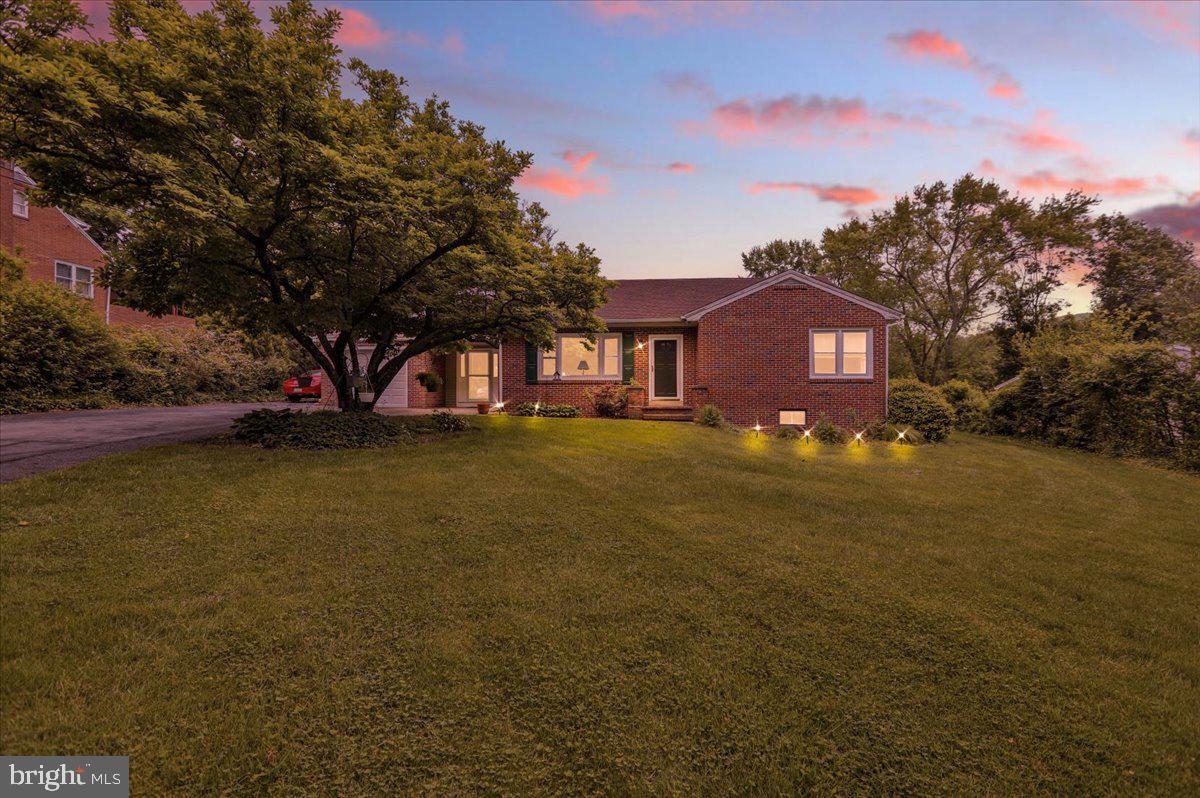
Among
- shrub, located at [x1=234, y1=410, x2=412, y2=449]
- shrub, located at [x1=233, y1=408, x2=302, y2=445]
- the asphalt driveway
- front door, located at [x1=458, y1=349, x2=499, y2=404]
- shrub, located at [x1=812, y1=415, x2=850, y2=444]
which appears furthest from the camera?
front door, located at [x1=458, y1=349, x2=499, y2=404]

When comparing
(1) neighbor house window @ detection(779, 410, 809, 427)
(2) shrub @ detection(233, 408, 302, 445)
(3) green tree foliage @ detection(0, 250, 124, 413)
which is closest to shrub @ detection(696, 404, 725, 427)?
(1) neighbor house window @ detection(779, 410, 809, 427)

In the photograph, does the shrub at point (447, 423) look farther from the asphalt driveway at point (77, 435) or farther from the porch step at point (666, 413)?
the porch step at point (666, 413)

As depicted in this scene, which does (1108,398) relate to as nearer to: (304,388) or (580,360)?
(580,360)

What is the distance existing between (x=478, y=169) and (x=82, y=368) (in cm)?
1669

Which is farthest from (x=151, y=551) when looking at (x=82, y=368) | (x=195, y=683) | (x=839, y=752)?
(x=82, y=368)

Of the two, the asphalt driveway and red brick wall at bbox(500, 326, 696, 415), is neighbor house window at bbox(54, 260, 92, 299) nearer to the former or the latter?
the asphalt driveway

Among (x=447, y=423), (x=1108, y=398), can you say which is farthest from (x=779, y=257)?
(x=447, y=423)

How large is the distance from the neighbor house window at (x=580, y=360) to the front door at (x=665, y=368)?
1.32 m

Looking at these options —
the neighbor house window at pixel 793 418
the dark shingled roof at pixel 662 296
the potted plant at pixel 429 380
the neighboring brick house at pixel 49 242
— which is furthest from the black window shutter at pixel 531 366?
the neighboring brick house at pixel 49 242

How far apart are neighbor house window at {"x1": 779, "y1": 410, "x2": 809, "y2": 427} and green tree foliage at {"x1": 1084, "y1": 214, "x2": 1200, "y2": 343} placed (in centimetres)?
2313

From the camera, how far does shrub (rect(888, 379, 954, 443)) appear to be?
14125mm

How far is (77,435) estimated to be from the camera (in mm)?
9070

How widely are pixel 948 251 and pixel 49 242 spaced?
1830 inches

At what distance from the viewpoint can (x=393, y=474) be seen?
7367 millimetres
